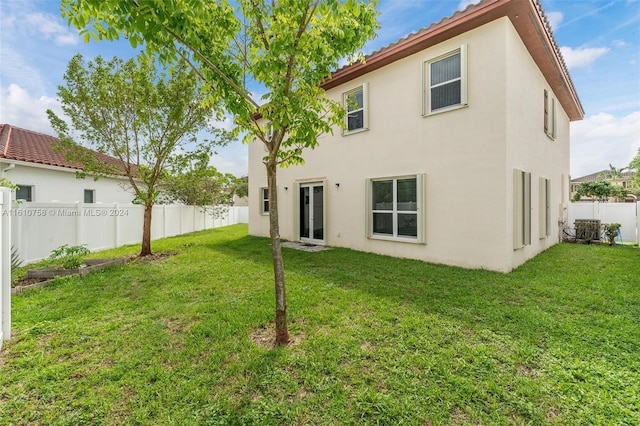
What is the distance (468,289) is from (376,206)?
4027mm

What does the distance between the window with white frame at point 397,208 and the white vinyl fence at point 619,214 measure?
9.71m

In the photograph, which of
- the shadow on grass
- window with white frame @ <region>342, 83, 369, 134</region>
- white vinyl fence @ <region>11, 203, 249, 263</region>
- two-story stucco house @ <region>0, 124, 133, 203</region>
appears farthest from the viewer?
two-story stucco house @ <region>0, 124, 133, 203</region>

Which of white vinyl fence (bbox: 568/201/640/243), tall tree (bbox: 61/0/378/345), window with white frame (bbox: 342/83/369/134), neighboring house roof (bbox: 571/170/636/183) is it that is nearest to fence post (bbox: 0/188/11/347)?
tall tree (bbox: 61/0/378/345)

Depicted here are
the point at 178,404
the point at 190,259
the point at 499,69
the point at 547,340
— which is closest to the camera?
the point at 178,404

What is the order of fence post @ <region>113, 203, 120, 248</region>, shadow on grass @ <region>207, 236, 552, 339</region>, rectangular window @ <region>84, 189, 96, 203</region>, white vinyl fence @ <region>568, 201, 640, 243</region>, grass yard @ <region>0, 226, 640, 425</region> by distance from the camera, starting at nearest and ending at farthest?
grass yard @ <region>0, 226, 640, 425</region>, shadow on grass @ <region>207, 236, 552, 339</region>, fence post @ <region>113, 203, 120, 248</region>, white vinyl fence @ <region>568, 201, 640, 243</region>, rectangular window @ <region>84, 189, 96, 203</region>

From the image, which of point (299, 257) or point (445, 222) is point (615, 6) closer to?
point (445, 222)

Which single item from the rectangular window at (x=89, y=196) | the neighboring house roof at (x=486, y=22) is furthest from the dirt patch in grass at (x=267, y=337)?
the rectangular window at (x=89, y=196)

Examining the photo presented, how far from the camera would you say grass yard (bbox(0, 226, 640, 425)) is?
7.53 ft

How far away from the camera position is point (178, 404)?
2.37 m

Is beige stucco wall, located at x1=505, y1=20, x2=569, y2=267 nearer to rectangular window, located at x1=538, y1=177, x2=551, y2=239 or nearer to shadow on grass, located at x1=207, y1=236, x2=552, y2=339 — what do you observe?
rectangular window, located at x1=538, y1=177, x2=551, y2=239

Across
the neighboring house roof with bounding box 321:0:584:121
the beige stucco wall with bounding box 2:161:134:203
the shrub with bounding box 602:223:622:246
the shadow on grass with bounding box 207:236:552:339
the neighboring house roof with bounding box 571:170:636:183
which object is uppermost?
the neighboring house roof with bounding box 571:170:636:183

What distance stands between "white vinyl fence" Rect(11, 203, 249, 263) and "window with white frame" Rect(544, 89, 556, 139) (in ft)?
50.8

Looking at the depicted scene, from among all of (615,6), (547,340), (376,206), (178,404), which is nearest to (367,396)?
(178,404)

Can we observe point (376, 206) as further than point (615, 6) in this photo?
Yes
